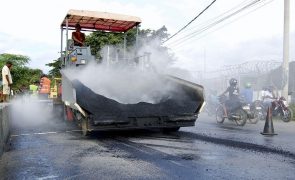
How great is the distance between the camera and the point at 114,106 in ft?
28.3

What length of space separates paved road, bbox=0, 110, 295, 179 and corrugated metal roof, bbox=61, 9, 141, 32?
3.57 meters

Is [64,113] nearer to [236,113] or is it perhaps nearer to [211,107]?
[236,113]

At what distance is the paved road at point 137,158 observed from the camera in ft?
17.5

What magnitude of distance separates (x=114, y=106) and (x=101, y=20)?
3830 millimetres

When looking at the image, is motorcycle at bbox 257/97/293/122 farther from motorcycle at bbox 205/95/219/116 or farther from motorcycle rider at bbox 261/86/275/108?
motorcycle at bbox 205/95/219/116

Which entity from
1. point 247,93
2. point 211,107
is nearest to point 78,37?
point 247,93

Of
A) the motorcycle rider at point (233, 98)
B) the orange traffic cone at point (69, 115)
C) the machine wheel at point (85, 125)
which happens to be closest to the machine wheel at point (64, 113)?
the orange traffic cone at point (69, 115)

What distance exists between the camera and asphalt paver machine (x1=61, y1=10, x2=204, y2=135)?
27.6 ft

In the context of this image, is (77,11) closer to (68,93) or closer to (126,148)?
(68,93)

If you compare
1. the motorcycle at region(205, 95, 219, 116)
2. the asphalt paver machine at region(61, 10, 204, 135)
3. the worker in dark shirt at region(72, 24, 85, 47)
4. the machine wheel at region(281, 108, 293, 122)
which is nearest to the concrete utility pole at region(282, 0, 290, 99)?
the machine wheel at region(281, 108, 293, 122)

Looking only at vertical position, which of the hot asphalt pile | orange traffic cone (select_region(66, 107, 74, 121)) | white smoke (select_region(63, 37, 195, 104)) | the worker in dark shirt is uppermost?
the worker in dark shirt

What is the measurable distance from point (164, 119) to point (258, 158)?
302cm

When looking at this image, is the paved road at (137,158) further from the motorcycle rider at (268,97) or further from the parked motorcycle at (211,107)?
the parked motorcycle at (211,107)

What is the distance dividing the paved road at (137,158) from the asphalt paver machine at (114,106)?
365 mm
